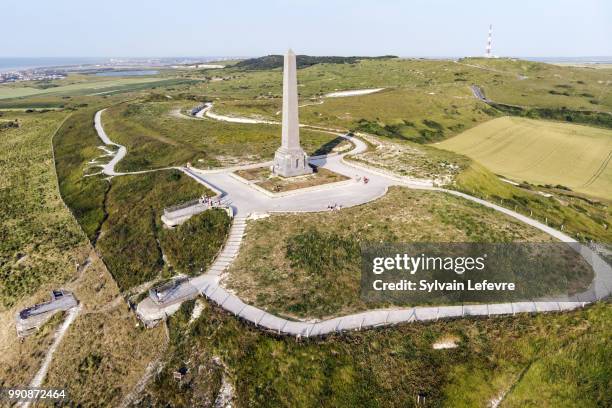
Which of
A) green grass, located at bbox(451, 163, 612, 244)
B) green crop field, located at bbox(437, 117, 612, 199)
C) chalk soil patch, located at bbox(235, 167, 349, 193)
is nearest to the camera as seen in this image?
chalk soil patch, located at bbox(235, 167, 349, 193)

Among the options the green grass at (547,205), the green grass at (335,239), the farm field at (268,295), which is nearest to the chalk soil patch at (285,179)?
the farm field at (268,295)

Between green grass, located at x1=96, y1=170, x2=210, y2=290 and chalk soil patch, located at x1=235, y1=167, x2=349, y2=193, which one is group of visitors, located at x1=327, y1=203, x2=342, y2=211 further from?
green grass, located at x1=96, y1=170, x2=210, y2=290

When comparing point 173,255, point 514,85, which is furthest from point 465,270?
point 514,85

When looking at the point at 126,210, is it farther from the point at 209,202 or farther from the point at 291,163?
the point at 291,163

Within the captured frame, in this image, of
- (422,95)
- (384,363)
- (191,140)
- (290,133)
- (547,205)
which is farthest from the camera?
(422,95)

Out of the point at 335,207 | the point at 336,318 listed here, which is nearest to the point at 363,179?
the point at 335,207

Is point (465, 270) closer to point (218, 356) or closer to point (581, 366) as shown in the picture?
point (581, 366)

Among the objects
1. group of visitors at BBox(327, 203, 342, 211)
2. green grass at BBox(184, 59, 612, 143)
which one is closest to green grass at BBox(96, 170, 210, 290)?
group of visitors at BBox(327, 203, 342, 211)

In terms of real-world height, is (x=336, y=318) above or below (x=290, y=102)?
below
